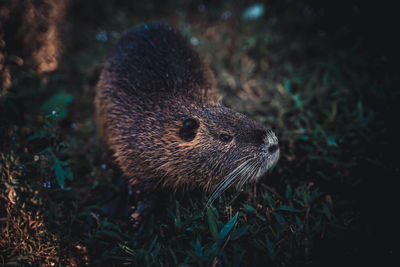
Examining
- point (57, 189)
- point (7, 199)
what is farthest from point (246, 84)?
point (7, 199)

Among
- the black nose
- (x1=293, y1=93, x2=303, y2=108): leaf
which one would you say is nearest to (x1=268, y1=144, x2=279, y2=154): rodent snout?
the black nose

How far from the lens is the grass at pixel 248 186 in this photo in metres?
1.81

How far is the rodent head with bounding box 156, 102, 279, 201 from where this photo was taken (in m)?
2.00

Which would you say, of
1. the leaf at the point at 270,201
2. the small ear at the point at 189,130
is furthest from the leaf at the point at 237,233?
the small ear at the point at 189,130

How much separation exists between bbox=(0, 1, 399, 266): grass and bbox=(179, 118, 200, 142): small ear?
587mm

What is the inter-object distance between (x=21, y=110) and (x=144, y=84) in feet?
5.41

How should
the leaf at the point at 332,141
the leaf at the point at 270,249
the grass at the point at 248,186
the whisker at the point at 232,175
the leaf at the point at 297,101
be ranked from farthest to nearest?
the leaf at the point at 297,101 < the leaf at the point at 332,141 < the whisker at the point at 232,175 < the grass at the point at 248,186 < the leaf at the point at 270,249

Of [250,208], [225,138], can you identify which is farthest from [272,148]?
[250,208]

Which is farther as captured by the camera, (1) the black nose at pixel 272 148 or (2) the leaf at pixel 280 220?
(1) the black nose at pixel 272 148

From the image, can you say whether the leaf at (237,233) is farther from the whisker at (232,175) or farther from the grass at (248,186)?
the whisker at (232,175)

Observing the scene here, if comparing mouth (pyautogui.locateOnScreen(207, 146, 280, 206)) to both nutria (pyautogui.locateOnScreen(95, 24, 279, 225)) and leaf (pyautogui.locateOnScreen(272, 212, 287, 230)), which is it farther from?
leaf (pyautogui.locateOnScreen(272, 212, 287, 230))

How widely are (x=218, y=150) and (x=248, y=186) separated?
54cm

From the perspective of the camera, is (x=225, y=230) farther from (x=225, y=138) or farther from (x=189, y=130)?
(x=189, y=130)

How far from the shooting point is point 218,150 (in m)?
2.05
